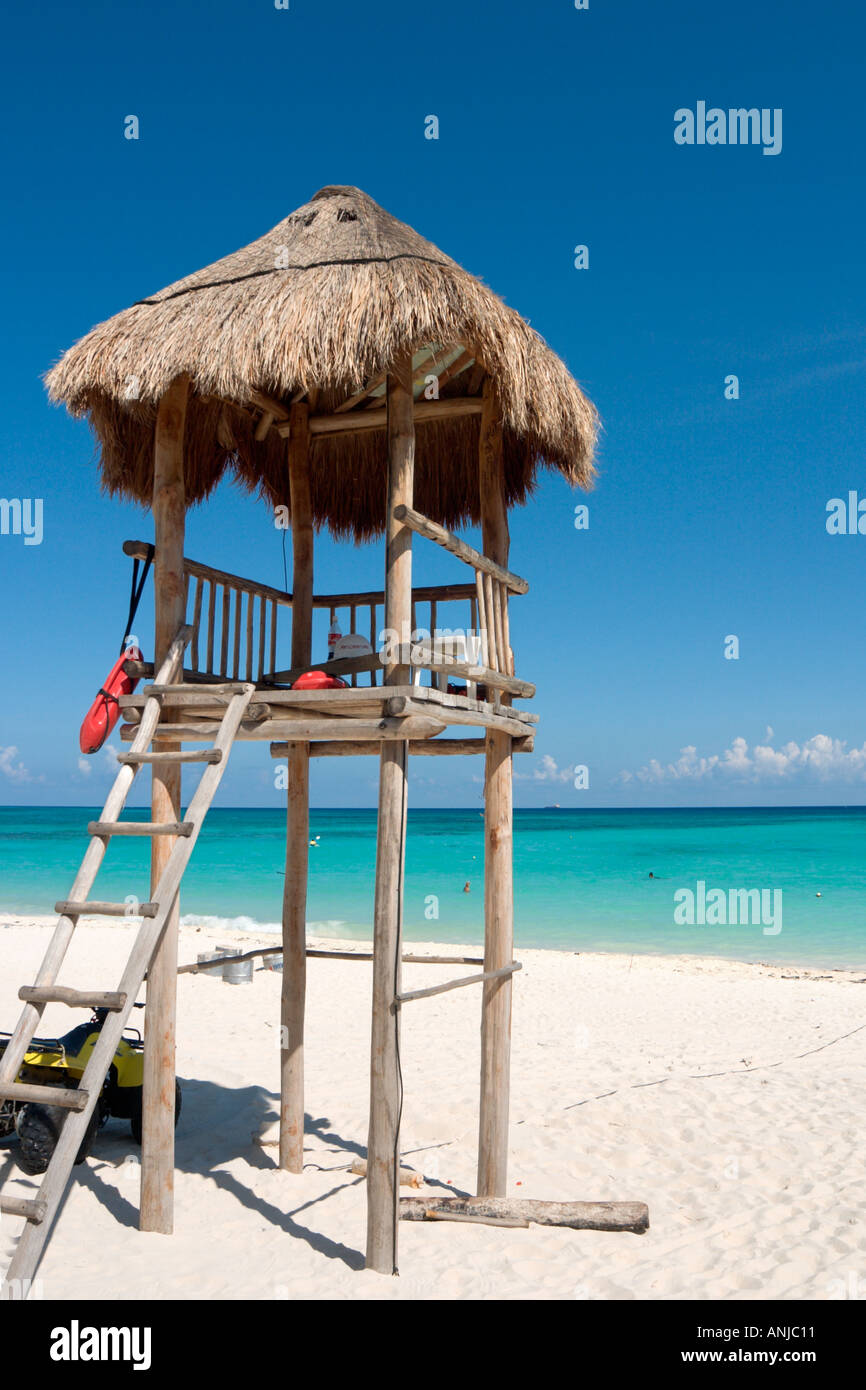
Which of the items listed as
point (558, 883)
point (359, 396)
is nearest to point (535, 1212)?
point (359, 396)

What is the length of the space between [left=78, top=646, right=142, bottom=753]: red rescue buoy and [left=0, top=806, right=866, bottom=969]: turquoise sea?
357 inches

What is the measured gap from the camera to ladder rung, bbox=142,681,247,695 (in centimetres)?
541

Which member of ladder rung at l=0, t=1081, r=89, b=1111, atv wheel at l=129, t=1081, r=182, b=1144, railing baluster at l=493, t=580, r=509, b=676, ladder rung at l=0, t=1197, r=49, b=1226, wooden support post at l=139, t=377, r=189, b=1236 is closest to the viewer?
ladder rung at l=0, t=1197, r=49, b=1226

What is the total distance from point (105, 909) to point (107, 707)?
57.3 inches

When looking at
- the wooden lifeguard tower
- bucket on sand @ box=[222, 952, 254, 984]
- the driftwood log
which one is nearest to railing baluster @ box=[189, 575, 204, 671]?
the wooden lifeguard tower

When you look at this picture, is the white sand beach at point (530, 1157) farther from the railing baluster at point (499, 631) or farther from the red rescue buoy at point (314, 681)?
the railing baluster at point (499, 631)

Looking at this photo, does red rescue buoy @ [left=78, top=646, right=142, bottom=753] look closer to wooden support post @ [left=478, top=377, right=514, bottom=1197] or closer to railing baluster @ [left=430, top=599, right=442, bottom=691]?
railing baluster @ [left=430, top=599, right=442, bottom=691]

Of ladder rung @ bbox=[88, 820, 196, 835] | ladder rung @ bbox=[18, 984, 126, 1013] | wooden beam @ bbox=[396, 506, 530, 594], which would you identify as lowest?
ladder rung @ bbox=[18, 984, 126, 1013]

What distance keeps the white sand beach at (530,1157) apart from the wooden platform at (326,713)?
8.84 ft

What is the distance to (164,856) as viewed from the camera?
5527mm
